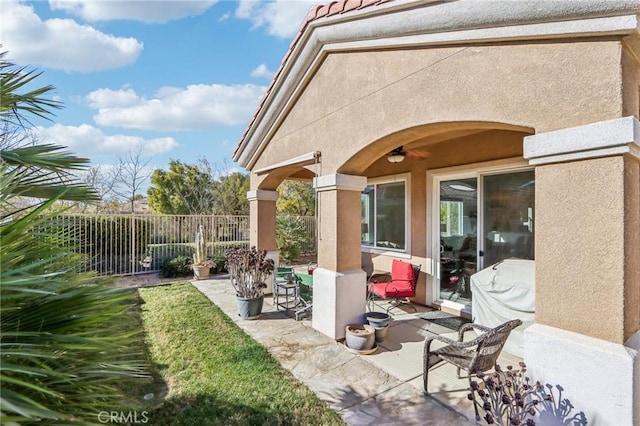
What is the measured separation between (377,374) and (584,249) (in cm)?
295

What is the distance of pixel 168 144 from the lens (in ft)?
76.3

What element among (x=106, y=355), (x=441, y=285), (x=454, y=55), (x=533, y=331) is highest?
(x=454, y=55)

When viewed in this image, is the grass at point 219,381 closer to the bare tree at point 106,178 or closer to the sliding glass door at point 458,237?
the sliding glass door at point 458,237

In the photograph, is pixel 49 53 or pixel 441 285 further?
pixel 441 285

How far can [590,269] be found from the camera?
2.81m

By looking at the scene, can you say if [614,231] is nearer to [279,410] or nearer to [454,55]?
[454,55]

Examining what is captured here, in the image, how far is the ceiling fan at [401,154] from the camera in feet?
23.3

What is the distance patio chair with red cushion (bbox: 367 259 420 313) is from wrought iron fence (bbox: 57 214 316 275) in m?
8.01

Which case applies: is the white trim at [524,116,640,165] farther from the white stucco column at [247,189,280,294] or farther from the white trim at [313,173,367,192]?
the white stucco column at [247,189,280,294]

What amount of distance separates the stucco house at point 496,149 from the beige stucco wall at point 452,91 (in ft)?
0.06

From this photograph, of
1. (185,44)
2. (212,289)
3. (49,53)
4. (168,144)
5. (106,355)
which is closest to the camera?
(106,355)

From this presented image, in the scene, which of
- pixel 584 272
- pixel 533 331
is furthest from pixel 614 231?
pixel 533 331

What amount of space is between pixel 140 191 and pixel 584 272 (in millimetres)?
22570

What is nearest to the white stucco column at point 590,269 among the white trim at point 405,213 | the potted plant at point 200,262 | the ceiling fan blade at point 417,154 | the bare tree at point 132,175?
the ceiling fan blade at point 417,154
